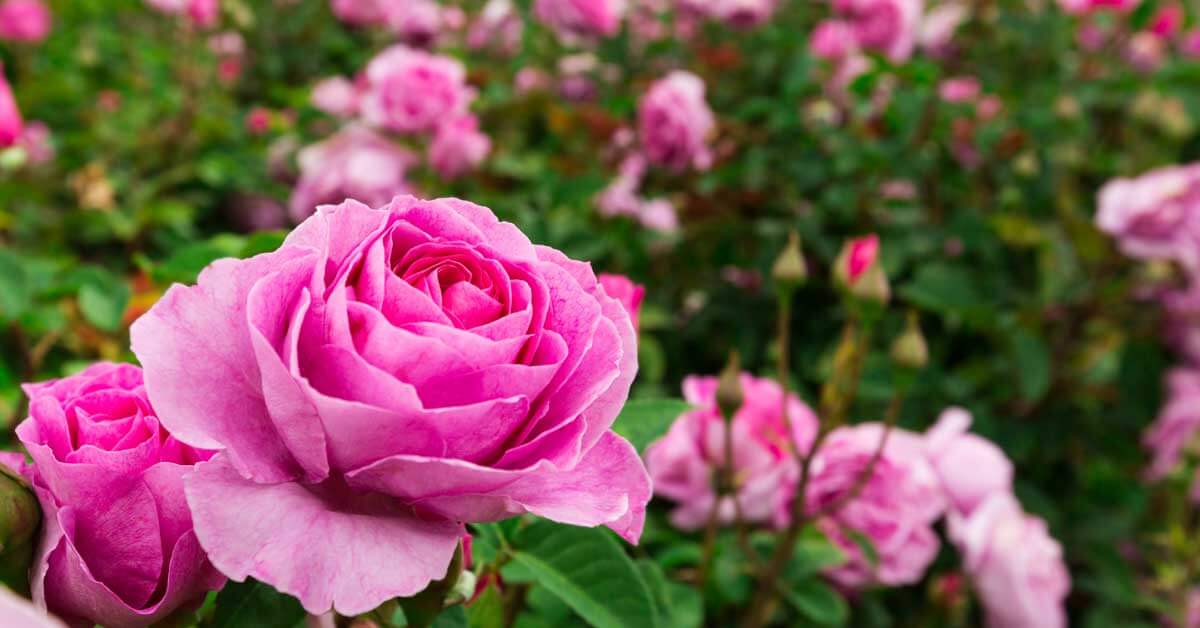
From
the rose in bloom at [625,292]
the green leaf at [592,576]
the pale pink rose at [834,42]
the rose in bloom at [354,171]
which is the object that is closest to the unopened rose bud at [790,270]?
the rose in bloom at [625,292]

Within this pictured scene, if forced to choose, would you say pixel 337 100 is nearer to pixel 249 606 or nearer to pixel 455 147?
pixel 455 147

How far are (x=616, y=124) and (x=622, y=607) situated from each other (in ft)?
4.23

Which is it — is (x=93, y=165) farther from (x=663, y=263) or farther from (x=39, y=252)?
(x=663, y=263)

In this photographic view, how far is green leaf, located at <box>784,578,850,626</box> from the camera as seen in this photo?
0.81m

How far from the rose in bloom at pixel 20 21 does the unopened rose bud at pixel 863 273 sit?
199 centimetres

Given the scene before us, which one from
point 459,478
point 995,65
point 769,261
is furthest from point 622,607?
point 995,65

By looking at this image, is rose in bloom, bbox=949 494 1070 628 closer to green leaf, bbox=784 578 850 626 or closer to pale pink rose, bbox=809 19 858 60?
green leaf, bbox=784 578 850 626

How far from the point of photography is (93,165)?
1513 mm

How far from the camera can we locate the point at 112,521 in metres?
0.36

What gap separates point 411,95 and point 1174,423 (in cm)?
135

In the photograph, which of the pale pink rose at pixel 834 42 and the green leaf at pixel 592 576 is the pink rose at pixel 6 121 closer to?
the green leaf at pixel 592 576

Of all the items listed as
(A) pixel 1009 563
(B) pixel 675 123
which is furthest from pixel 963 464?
(B) pixel 675 123

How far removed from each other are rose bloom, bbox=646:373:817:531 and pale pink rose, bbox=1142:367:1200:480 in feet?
3.33

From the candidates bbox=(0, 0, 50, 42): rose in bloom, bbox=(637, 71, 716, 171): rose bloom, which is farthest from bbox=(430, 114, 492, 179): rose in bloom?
bbox=(0, 0, 50, 42): rose in bloom
